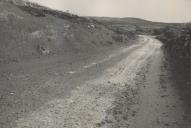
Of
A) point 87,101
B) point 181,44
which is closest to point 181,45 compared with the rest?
point 181,44

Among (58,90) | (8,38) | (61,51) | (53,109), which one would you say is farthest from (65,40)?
(53,109)

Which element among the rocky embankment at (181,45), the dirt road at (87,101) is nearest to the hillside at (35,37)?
the dirt road at (87,101)

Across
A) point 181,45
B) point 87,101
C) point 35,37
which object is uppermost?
point 35,37

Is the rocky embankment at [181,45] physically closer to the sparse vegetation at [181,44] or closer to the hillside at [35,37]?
the sparse vegetation at [181,44]

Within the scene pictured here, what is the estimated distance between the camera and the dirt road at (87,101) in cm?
1598

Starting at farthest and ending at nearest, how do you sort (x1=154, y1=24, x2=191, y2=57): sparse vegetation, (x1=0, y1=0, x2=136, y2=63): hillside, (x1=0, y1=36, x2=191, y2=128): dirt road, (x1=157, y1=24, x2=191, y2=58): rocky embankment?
(x1=154, y1=24, x2=191, y2=57): sparse vegetation → (x1=157, y1=24, x2=191, y2=58): rocky embankment → (x1=0, y1=0, x2=136, y2=63): hillside → (x1=0, y1=36, x2=191, y2=128): dirt road

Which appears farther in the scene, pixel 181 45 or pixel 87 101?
pixel 181 45

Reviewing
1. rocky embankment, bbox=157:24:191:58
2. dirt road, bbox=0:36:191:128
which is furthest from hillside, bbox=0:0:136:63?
rocky embankment, bbox=157:24:191:58

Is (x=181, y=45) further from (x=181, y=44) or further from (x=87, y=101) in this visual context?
(x=87, y=101)

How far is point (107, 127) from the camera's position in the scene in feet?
50.2

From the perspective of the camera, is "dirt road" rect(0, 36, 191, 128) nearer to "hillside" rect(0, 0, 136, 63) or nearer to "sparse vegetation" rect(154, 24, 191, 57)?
"hillside" rect(0, 0, 136, 63)

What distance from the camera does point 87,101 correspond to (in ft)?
64.2

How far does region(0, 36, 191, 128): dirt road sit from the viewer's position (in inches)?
629

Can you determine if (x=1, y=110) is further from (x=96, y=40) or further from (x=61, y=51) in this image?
(x=96, y=40)
